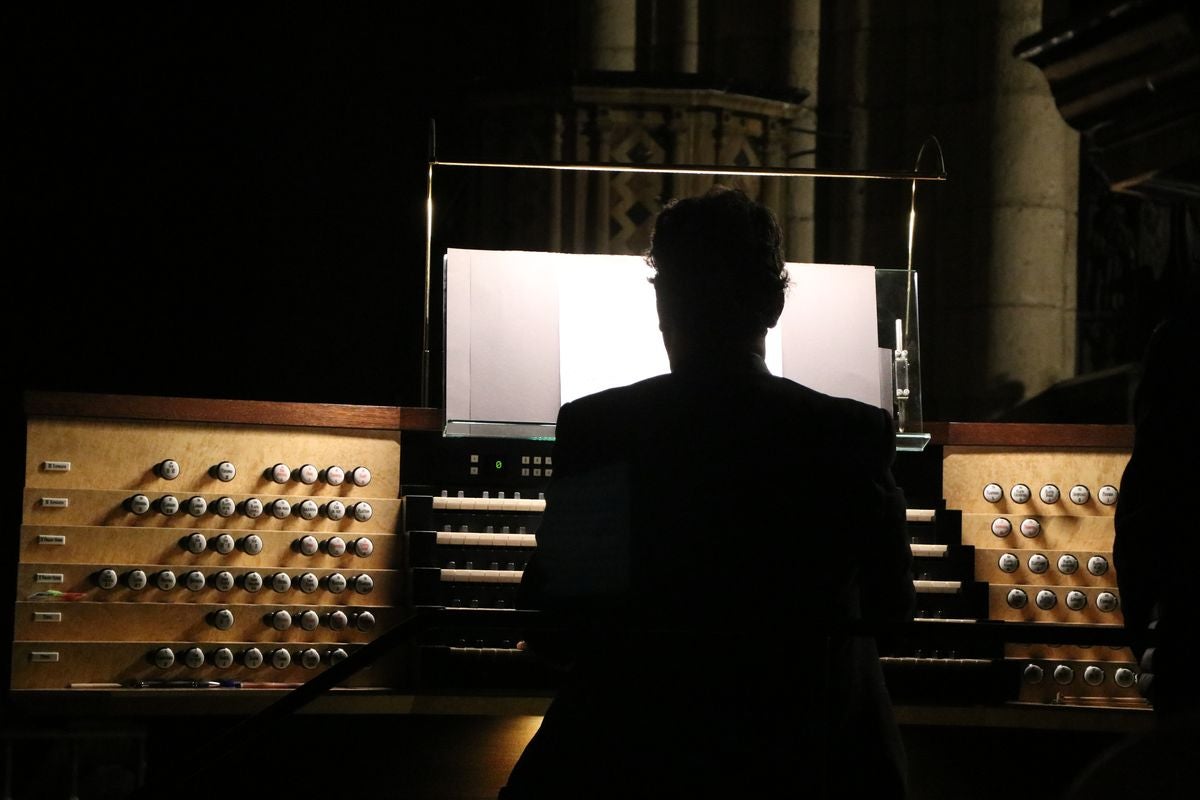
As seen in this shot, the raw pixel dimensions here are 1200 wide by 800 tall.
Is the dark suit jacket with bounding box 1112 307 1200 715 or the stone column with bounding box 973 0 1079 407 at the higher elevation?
the stone column with bounding box 973 0 1079 407

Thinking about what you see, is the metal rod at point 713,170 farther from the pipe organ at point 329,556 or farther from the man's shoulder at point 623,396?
the man's shoulder at point 623,396

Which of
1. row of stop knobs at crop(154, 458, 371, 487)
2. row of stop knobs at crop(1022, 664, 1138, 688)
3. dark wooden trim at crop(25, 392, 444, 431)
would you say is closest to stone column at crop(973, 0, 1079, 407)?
row of stop knobs at crop(1022, 664, 1138, 688)

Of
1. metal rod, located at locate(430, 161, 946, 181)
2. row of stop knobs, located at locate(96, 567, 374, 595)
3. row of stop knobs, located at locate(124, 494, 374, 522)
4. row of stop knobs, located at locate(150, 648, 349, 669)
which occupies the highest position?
metal rod, located at locate(430, 161, 946, 181)

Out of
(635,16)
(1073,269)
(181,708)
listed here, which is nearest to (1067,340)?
(1073,269)

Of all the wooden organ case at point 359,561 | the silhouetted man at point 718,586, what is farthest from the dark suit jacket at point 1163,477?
the wooden organ case at point 359,561

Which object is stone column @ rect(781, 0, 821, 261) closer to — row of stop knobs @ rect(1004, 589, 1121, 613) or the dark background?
the dark background

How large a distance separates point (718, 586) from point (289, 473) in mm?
1943

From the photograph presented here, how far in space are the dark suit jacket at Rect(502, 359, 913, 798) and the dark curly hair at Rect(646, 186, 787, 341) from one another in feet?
0.39

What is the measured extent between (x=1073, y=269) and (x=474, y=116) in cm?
256

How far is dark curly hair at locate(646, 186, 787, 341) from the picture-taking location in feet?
7.65

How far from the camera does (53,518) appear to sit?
3.63m

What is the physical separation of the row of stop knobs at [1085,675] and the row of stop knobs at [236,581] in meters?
1.66

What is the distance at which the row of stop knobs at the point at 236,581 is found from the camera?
3604 millimetres

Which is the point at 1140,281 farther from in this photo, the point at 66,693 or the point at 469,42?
the point at 66,693
